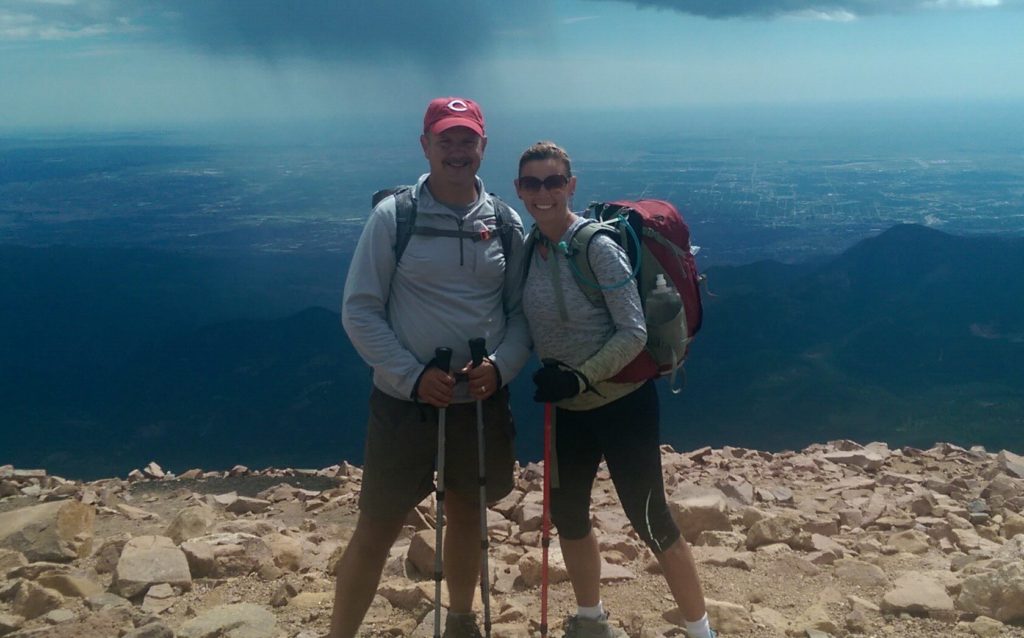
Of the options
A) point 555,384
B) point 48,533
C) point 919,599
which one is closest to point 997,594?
point 919,599

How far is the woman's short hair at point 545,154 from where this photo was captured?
347cm

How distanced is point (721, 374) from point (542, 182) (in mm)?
25462

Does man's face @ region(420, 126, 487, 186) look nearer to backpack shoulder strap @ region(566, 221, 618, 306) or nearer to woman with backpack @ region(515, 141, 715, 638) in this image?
woman with backpack @ region(515, 141, 715, 638)

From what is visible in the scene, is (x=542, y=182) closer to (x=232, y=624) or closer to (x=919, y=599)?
(x=232, y=624)

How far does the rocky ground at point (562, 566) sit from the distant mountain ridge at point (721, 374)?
12.4m

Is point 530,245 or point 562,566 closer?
point 530,245

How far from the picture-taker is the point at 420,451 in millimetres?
3650

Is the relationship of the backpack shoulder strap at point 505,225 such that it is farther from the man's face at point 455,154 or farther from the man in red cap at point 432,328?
the man's face at point 455,154

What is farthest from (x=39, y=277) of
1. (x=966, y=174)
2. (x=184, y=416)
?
(x=966, y=174)

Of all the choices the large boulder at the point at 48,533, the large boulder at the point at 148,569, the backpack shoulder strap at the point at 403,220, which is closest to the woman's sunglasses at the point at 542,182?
the backpack shoulder strap at the point at 403,220

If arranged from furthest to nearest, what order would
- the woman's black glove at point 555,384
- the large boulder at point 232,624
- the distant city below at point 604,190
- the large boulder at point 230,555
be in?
1. the distant city below at point 604,190
2. the large boulder at point 230,555
3. the large boulder at point 232,624
4. the woman's black glove at point 555,384

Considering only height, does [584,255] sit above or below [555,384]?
above

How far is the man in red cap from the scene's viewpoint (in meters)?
3.45

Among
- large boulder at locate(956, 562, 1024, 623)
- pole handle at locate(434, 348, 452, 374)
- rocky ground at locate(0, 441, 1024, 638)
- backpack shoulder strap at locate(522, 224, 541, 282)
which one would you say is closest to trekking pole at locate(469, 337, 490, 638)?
pole handle at locate(434, 348, 452, 374)
